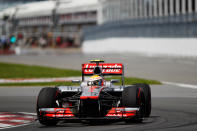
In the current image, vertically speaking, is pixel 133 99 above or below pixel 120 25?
below

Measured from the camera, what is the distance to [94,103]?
995 centimetres

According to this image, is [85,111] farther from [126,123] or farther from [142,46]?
[142,46]

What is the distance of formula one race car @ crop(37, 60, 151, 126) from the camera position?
10.0 metres

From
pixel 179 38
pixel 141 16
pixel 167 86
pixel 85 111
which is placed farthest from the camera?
pixel 141 16

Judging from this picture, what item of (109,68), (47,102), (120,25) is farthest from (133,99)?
(120,25)

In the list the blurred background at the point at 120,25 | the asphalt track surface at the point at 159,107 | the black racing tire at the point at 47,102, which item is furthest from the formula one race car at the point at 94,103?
the blurred background at the point at 120,25

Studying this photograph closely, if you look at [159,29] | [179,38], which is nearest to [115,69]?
[179,38]

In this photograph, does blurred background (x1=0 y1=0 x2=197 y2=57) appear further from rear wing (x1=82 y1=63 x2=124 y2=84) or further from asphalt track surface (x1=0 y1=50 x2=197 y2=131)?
rear wing (x1=82 y1=63 x2=124 y2=84)

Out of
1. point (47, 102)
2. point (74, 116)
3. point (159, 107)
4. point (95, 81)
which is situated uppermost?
point (95, 81)

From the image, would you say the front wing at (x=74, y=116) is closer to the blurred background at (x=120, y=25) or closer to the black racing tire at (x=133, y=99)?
the black racing tire at (x=133, y=99)

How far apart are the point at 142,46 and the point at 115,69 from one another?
1287 inches

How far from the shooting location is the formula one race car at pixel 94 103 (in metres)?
10.0

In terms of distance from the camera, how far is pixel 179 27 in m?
38.4

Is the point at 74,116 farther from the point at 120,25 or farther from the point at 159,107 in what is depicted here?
the point at 120,25
